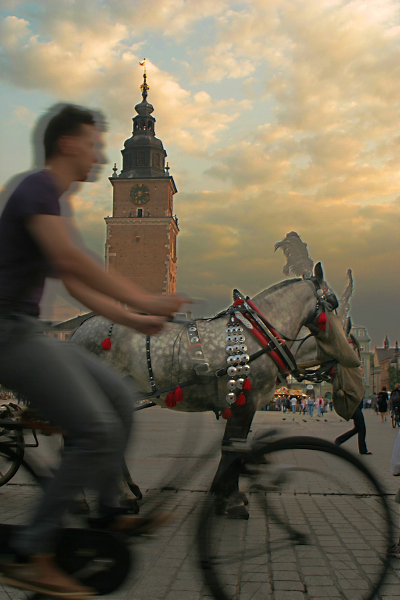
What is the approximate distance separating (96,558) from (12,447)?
0.80m

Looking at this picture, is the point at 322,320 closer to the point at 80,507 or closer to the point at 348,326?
the point at 348,326

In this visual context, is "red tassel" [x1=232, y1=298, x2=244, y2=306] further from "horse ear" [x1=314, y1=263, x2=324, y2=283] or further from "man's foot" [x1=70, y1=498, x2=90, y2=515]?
"man's foot" [x1=70, y1=498, x2=90, y2=515]

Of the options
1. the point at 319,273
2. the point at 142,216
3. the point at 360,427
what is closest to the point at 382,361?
the point at 142,216

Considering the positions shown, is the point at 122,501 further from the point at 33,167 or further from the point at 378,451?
the point at 378,451

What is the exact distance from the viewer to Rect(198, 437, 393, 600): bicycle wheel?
2260mm

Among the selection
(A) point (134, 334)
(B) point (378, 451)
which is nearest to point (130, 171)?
(B) point (378, 451)

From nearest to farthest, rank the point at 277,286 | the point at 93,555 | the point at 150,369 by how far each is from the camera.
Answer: the point at 93,555, the point at 150,369, the point at 277,286

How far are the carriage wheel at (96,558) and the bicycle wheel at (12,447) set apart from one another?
0.60m

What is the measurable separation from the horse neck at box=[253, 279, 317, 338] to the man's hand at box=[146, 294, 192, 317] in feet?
8.69

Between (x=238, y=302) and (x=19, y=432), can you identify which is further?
(x=238, y=302)

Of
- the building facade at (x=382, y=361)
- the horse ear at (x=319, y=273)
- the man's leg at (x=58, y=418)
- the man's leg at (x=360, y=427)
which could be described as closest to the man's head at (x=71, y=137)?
the man's leg at (x=58, y=418)

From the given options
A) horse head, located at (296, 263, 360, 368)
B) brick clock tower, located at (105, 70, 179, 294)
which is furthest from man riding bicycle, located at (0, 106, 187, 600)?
brick clock tower, located at (105, 70, 179, 294)

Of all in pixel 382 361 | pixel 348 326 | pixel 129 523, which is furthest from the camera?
pixel 382 361

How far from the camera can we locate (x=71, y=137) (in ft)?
6.64
